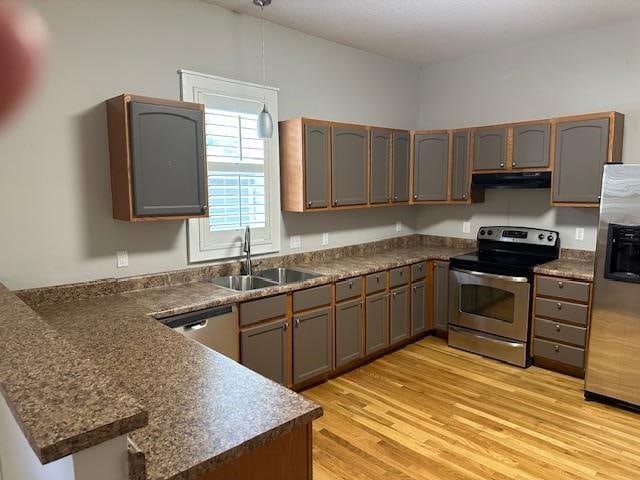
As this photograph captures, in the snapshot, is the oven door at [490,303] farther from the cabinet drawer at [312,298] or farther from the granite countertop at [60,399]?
the granite countertop at [60,399]

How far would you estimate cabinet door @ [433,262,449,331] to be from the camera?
4.28m

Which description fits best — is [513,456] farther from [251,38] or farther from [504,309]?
[251,38]

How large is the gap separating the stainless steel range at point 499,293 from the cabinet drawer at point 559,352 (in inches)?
3.5

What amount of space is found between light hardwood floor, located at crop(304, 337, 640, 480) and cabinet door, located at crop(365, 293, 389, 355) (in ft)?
0.63

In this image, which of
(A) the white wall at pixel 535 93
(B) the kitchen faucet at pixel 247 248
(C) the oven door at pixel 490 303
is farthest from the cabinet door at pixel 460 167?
(B) the kitchen faucet at pixel 247 248

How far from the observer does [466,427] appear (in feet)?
9.30

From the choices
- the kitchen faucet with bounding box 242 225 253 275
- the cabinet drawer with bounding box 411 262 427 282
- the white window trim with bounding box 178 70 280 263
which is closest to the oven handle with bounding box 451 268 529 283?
the cabinet drawer with bounding box 411 262 427 282

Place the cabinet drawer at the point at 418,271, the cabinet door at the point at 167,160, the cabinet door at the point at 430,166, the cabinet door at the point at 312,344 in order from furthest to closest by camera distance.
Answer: the cabinet door at the point at 430,166 < the cabinet drawer at the point at 418,271 < the cabinet door at the point at 312,344 < the cabinet door at the point at 167,160

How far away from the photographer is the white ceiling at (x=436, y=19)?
3.18m

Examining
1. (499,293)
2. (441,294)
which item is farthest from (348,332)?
(499,293)

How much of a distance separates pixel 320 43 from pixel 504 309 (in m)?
2.83

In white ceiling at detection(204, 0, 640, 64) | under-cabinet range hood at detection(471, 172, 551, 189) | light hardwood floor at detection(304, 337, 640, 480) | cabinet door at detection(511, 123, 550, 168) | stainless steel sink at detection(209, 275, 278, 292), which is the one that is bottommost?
light hardwood floor at detection(304, 337, 640, 480)

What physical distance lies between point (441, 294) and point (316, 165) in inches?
71.5

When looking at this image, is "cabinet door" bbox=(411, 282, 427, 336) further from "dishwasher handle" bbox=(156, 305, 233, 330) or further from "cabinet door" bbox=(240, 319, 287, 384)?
"dishwasher handle" bbox=(156, 305, 233, 330)
